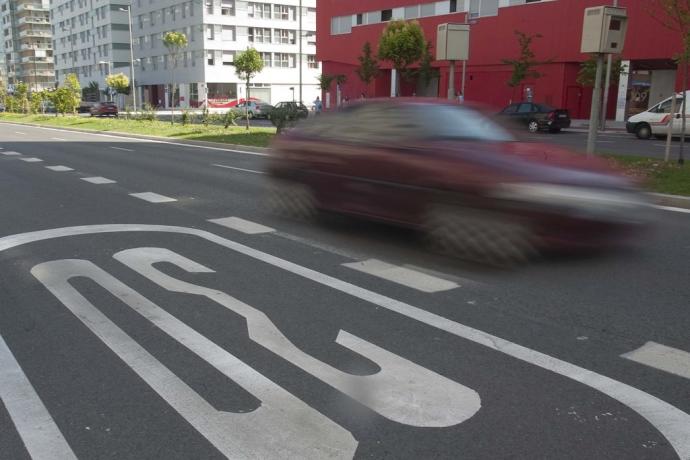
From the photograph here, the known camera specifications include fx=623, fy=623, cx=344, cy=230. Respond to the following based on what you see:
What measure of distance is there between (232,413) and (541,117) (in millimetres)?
28387

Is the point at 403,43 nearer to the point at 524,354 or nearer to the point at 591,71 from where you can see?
the point at 591,71

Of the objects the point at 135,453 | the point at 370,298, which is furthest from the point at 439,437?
the point at 370,298

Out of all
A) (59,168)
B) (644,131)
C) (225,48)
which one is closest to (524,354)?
(59,168)

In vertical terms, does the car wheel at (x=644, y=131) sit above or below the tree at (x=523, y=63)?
below

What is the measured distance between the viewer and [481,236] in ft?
19.5

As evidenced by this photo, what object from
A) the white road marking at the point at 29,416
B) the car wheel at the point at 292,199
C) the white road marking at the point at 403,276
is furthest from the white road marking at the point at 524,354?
the white road marking at the point at 29,416

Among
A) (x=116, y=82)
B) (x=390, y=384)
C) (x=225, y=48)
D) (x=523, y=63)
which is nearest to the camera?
(x=390, y=384)

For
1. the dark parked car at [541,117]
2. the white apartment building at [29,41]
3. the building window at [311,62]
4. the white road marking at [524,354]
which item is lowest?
the white road marking at [524,354]

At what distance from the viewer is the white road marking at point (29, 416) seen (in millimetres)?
2908

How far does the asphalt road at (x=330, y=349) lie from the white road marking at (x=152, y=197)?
7.76 feet

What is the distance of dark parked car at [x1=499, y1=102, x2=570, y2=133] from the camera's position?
29.0 m

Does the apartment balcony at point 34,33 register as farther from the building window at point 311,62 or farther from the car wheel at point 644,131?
the car wheel at point 644,131

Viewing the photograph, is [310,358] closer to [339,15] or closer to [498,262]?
[498,262]

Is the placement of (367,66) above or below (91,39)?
below
